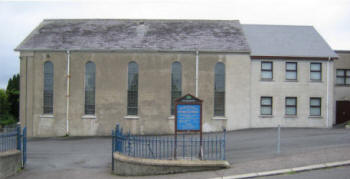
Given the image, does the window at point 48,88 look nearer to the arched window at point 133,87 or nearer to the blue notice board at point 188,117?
the arched window at point 133,87

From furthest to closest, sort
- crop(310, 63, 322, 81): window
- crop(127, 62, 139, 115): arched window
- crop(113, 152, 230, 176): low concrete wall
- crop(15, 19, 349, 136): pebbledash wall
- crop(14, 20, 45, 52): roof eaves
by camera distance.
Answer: crop(14, 20, 45, 52): roof eaves
crop(310, 63, 322, 81): window
crop(127, 62, 139, 115): arched window
crop(15, 19, 349, 136): pebbledash wall
crop(113, 152, 230, 176): low concrete wall

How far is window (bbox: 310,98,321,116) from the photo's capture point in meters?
25.7

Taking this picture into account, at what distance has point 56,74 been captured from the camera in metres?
26.1

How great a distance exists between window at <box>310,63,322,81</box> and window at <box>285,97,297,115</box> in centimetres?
220

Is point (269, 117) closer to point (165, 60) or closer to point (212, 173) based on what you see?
point (165, 60)

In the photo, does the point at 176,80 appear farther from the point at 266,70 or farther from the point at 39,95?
the point at 39,95

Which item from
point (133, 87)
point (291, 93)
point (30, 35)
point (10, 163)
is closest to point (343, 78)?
point (291, 93)

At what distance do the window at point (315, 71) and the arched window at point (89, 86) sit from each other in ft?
55.0

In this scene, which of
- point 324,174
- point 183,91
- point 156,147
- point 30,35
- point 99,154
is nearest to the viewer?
point 324,174

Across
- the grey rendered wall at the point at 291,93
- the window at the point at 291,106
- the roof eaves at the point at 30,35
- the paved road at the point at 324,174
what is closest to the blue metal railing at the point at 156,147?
the paved road at the point at 324,174

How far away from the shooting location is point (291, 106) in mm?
25641

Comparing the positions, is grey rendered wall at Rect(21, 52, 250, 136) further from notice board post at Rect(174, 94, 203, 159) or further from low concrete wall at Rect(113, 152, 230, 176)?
low concrete wall at Rect(113, 152, 230, 176)

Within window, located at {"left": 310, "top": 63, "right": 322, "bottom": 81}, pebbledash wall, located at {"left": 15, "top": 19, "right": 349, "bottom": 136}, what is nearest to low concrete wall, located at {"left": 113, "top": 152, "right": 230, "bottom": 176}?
pebbledash wall, located at {"left": 15, "top": 19, "right": 349, "bottom": 136}

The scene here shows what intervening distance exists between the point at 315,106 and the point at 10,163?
21327 mm
